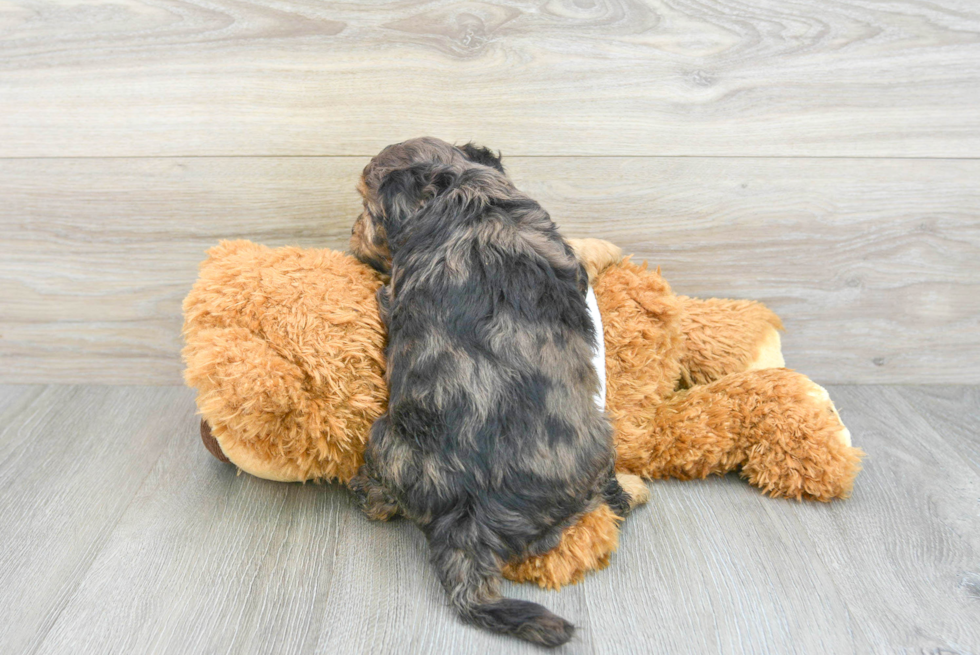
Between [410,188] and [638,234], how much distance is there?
726 mm

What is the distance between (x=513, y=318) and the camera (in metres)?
1.23

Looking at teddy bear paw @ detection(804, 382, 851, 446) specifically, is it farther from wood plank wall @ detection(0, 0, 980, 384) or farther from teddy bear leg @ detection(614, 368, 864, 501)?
wood plank wall @ detection(0, 0, 980, 384)

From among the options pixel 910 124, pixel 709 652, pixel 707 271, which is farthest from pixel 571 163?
pixel 709 652

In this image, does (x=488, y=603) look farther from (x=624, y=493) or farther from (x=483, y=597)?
(x=624, y=493)

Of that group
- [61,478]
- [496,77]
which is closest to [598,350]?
[496,77]

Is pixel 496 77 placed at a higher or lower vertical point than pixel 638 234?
higher

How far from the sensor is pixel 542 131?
5.70ft

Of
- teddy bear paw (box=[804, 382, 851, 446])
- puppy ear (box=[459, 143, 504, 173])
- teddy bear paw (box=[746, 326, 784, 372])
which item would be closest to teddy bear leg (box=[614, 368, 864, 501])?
teddy bear paw (box=[804, 382, 851, 446])

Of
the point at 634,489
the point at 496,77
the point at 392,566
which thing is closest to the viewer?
the point at 392,566

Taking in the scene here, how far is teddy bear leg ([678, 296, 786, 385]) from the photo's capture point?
1695 mm

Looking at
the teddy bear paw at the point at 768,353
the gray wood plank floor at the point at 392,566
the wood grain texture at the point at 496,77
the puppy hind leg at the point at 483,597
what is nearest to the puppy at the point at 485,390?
the puppy hind leg at the point at 483,597

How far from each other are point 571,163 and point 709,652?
1134 millimetres

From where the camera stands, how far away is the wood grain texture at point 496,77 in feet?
5.45

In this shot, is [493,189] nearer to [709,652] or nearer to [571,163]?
[571,163]
